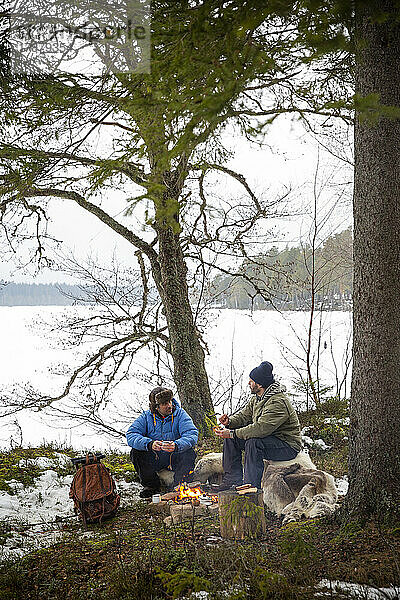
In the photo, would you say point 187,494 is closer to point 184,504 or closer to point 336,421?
point 184,504

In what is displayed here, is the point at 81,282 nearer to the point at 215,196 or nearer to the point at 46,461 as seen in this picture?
the point at 215,196

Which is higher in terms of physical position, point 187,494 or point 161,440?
point 161,440

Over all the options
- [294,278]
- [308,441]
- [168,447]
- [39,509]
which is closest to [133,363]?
[294,278]

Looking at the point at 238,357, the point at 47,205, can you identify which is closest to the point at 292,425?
the point at 47,205

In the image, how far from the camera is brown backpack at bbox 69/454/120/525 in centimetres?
464

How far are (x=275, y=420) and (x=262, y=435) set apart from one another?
20cm

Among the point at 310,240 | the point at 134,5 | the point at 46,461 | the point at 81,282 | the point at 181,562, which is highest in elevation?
the point at 134,5

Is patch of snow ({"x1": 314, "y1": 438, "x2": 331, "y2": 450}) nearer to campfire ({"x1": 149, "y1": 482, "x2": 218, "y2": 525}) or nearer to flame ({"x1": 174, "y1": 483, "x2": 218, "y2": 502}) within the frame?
campfire ({"x1": 149, "y1": 482, "x2": 218, "y2": 525})

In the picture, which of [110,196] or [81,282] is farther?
[81,282]

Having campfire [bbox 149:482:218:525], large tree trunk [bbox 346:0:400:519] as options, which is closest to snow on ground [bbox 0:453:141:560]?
campfire [bbox 149:482:218:525]

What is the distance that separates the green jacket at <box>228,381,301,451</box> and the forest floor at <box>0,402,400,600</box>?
35.8 inches

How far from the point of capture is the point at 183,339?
834cm

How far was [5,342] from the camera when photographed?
46.8 ft

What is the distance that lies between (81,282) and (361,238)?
23.6 feet
